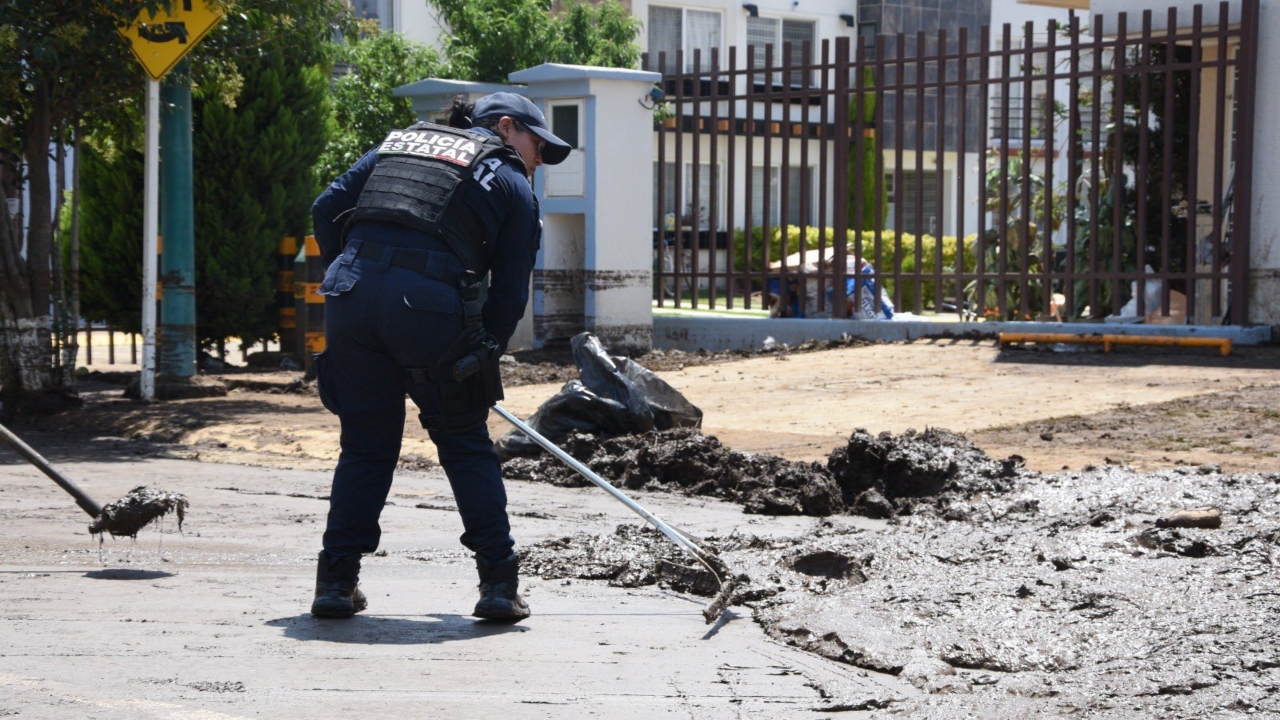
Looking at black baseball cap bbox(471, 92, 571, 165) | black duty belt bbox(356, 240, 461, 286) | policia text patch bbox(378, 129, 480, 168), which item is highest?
black baseball cap bbox(471, 92, 571, 165)

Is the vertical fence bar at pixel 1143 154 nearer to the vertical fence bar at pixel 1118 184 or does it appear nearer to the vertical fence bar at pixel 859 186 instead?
the vertical fence bar at pixel 1118 184

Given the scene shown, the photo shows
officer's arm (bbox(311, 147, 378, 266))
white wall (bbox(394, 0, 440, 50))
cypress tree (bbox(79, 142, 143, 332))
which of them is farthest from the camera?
white wall (bbox(394, 0, 440, 50))

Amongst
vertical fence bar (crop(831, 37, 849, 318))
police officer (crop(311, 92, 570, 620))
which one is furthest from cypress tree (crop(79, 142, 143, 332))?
police officer (crop(311, 92, 570, 620))

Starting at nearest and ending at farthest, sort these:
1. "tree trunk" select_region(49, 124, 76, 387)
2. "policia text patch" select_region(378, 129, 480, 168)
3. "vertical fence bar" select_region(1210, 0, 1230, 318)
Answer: "policia text patch" select_region(378, 129, 480, 168)
"tree trunk" select_region(49, 124, 76, 387)
"vertical fence bar" select_region(1210, 0, 1230, 318)

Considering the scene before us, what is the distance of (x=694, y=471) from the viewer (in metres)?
8.05

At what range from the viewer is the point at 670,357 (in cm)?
1493

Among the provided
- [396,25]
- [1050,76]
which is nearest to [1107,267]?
[1050,76]

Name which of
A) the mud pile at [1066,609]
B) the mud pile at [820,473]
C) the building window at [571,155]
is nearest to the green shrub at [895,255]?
the building window at [571,155]

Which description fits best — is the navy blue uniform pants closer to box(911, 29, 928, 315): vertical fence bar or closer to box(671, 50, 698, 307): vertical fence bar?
box(911, 29, 928, 315): vertical fence bar

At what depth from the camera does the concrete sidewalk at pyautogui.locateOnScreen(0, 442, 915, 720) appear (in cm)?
390

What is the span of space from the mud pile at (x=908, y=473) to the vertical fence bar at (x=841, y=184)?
7.84 meters

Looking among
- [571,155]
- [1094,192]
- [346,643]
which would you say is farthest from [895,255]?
[346,643]

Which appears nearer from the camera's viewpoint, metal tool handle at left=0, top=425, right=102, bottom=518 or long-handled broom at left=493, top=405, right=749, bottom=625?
long-handled broom at left=493, top=405, right=749, bottom=625

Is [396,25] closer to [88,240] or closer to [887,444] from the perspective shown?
[88,240]
